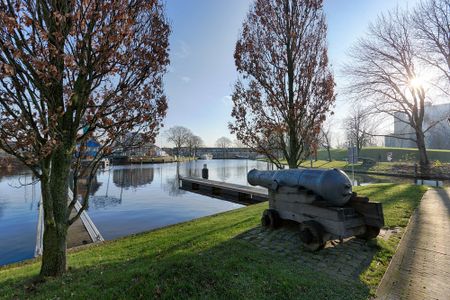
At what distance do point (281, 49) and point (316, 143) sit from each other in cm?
316

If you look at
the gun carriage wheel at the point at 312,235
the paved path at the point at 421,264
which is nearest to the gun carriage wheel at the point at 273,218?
the gun carriage wheel at the point at 312,235

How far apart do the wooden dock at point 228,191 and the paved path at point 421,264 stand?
35.1 ft

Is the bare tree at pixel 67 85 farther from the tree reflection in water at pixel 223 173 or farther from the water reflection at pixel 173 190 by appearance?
the tree reflection in water at pixel 223 173

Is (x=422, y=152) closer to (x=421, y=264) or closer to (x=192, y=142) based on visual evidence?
(x=421, y=264)

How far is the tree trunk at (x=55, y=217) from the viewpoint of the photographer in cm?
455

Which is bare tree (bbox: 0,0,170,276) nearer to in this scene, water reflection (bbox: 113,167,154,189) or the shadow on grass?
the shadow on grass

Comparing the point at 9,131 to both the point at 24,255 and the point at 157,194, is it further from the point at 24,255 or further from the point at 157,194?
the point at 157,194

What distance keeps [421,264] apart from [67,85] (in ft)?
21.8

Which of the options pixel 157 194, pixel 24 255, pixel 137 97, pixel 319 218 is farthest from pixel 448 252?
pixel 157 194

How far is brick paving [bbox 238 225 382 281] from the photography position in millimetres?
4645

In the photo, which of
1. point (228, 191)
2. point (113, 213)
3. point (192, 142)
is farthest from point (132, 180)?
point (192, 142)

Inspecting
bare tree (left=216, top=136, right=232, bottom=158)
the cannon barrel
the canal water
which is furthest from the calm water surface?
bare tree (left=216, top=136, right=232, bottom=158)

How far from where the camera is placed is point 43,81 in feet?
13.1

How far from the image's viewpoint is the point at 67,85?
437 centimetres
